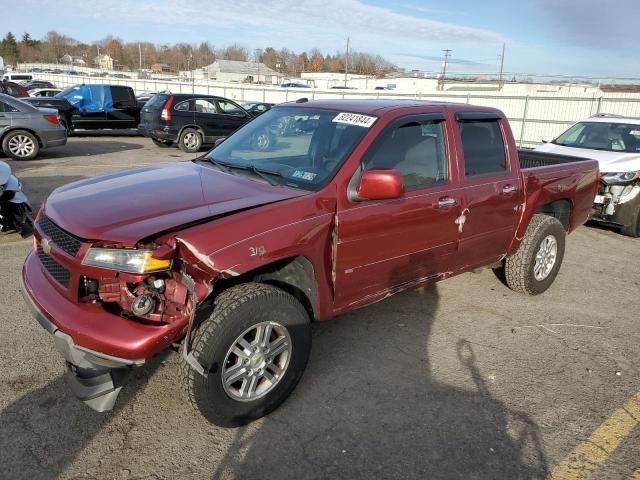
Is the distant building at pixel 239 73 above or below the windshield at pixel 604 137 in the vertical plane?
above

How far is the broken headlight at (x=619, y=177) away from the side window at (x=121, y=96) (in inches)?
609

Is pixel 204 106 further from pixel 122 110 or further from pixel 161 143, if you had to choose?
pixel 122 110

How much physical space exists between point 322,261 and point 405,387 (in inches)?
42.5

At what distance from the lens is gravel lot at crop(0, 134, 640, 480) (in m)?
2.82

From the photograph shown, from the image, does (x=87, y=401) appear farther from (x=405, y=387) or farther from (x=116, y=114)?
(x=116, y=114)

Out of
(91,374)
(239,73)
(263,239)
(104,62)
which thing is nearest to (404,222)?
(263,239)

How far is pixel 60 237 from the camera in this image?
3021 mm

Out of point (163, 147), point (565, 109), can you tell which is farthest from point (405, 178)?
point (565, 109)

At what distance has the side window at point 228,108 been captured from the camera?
16.3 meters

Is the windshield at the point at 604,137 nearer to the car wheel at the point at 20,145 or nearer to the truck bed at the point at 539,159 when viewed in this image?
the truck bed at the point at 539,159

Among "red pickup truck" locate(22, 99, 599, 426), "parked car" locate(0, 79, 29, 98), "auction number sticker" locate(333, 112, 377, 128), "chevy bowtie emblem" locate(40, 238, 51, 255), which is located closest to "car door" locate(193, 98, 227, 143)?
"parked car" locate(0, 79, 29, 98)

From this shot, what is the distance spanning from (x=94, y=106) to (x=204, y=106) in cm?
440

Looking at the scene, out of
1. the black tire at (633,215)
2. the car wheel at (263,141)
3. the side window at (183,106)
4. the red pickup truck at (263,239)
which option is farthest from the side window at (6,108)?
the black tire at (633,215)

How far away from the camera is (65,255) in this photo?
2.89 metres
